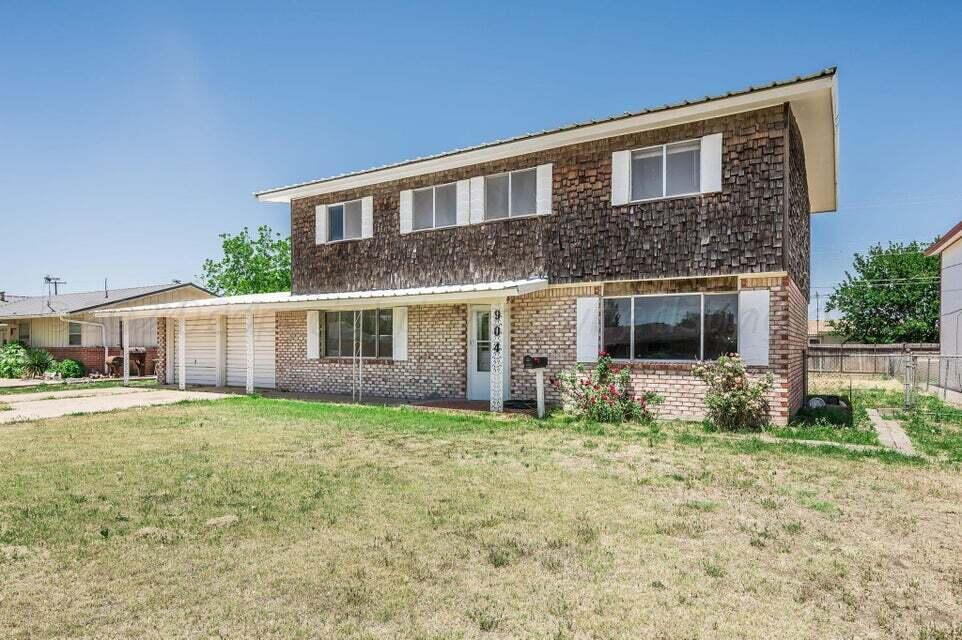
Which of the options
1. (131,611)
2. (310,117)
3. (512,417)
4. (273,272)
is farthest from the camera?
(273,272)

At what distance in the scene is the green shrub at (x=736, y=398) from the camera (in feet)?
33.7

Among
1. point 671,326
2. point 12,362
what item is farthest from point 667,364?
point 12,362

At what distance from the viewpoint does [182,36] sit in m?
13.5

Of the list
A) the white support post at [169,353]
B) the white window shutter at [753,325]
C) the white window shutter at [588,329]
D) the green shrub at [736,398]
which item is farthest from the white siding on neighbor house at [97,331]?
the white window shutter at [753,325]

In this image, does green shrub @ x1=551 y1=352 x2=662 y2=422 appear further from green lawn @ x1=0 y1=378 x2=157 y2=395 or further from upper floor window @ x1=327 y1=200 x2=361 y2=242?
green lawn @ x1=0 y1=378 x2=157 y2=395

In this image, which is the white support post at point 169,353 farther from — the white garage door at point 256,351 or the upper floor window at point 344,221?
the upper floor window at point 344,221

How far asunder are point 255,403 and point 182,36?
8.39m

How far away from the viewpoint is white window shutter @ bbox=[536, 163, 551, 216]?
42.1 ft

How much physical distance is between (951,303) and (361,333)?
1814cm

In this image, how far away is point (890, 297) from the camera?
44406mm

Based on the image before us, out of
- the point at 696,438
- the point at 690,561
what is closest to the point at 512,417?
the point at 696,438

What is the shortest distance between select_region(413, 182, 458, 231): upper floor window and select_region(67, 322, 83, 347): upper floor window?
2174 centimetres

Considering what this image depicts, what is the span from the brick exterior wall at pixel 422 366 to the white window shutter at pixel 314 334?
268mm

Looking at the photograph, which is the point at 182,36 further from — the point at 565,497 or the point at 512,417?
the point at 565,497
